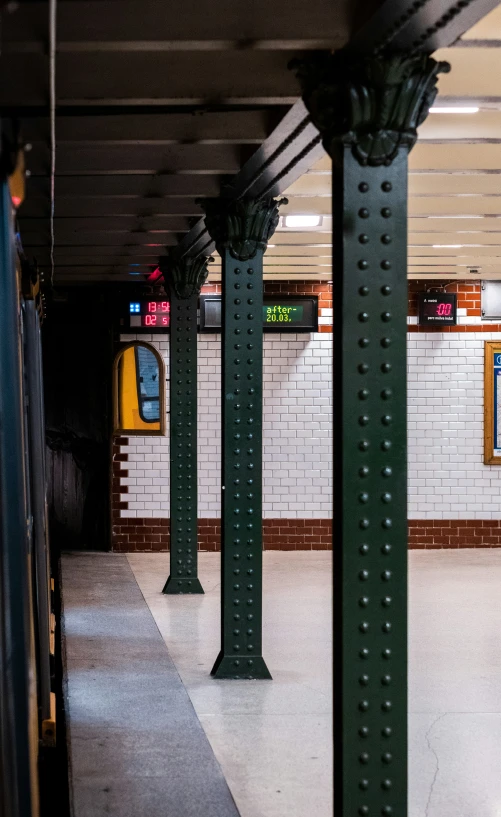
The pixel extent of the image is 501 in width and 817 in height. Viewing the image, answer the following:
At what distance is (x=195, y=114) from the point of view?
16.0 ft

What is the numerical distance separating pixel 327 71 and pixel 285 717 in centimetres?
368

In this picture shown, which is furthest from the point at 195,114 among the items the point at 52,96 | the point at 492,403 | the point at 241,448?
the point at 492,403

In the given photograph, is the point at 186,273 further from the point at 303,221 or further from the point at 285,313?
the point at 285,313

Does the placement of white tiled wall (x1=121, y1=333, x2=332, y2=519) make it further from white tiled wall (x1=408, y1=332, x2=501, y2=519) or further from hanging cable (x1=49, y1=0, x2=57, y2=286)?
hanging cable (x1=49, y1=0, x2=57, y2=286)

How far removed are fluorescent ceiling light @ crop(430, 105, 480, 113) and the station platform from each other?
10.8 feet

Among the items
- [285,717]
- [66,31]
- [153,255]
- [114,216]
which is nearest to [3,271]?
[66,31]

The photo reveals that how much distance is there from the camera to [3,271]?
105 inches

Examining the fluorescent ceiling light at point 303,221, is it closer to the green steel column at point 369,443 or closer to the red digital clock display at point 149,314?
the red digital clock display at point 149,314

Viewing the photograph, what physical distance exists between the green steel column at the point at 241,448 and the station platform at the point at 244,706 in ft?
1.05

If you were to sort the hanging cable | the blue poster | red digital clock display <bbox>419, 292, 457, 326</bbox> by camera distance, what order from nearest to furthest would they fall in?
1. the hanging cable
2. red digital clock display <bbox>419, 292, 457, 326</bbox>
3. the blue poster

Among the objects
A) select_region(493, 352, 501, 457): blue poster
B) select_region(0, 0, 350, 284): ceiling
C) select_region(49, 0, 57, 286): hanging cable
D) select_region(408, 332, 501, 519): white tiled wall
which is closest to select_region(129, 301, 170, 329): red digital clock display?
select_region(408, 332, 501, 519): white tiled wall

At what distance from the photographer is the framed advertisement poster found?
13.5m

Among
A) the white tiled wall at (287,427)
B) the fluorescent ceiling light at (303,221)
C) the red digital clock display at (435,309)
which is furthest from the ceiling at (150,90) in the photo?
the red digital clock display at (435,309)

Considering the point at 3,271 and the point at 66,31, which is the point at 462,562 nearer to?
the point at 66,31
